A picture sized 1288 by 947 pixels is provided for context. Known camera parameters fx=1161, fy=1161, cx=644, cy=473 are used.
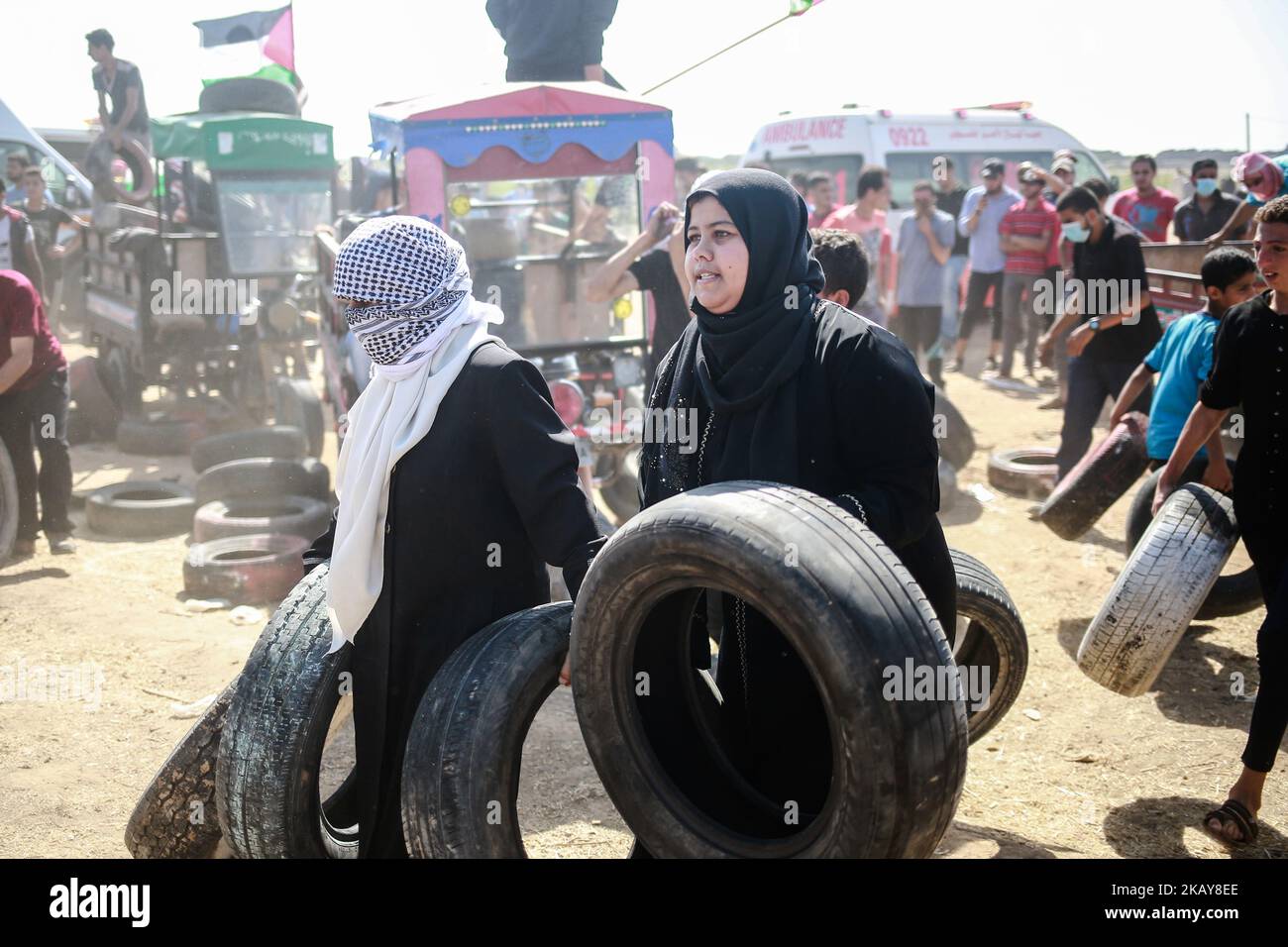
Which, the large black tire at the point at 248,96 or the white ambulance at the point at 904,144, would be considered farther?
the white ambulance at the point at 904,144

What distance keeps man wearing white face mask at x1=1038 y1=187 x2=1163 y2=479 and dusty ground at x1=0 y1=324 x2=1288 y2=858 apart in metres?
0.91

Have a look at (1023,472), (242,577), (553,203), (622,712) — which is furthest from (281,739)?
(1023,472)

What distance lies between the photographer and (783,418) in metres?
2.52

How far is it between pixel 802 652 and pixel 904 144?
43.5 ft

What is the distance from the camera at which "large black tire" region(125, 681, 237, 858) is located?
318 cm

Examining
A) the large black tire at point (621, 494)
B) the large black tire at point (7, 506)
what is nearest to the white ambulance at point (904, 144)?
the large black tire at point (621, 494)

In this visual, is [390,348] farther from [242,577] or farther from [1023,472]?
[1023,472]

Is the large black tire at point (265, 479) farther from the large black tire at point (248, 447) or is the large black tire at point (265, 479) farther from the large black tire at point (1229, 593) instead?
the large black tire at point (1229, 593)

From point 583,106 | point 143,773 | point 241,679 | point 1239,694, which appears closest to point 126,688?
point 143,773

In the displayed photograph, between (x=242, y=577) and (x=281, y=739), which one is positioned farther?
(x=242, y=577)

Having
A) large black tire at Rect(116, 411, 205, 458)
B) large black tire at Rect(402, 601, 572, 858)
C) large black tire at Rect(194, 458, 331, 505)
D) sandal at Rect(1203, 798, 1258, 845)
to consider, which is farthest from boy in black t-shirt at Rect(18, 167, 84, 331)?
sandal at Rect(1203, 798, 1258, 845)

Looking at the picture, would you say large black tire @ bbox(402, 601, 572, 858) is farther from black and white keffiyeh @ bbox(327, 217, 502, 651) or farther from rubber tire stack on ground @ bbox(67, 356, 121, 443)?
rubber tire stack on ground @ bbox(67, 356, 121, 443)

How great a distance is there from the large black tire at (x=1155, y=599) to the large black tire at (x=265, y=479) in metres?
5.11

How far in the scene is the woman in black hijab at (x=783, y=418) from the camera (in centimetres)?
249
